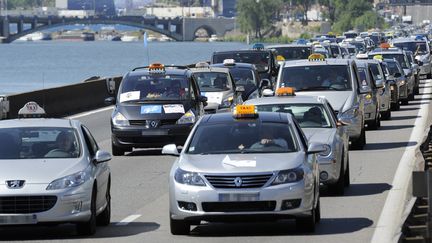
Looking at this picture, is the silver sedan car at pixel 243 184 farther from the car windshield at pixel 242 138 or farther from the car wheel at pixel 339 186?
the car wheel at pixel 339 186

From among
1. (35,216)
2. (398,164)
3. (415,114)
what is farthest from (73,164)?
(415,114)

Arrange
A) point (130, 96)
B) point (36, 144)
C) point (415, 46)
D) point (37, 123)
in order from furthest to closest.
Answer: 1. point (415, 46)
2. point (130, 96)
3. point (37, 123)
4. point (36, 144)

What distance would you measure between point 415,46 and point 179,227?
175ft

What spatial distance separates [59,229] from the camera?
1555 cm

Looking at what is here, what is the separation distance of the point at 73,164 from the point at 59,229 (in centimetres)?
106

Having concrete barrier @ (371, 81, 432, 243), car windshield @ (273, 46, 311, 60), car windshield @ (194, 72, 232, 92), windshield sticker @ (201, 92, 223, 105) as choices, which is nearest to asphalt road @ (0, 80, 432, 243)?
concrete barrier @ (371, 81, 432, 243)

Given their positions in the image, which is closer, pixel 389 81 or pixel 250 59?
pixel 389 81

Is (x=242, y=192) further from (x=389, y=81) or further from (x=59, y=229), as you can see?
(x=389, y=81)

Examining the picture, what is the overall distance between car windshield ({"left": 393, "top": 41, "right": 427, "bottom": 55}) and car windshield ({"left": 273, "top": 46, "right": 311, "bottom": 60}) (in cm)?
1517

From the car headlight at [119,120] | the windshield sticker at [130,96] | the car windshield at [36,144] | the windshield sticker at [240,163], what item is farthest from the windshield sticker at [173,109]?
the windshield sticker at [240,163]

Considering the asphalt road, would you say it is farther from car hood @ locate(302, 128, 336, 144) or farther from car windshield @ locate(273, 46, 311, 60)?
car windshield @ locate(273, 46, 311, 60)

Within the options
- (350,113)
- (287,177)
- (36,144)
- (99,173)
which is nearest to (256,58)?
(350,113)

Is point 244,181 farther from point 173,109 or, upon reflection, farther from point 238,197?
point 173,109

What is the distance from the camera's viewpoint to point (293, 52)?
49750mm
